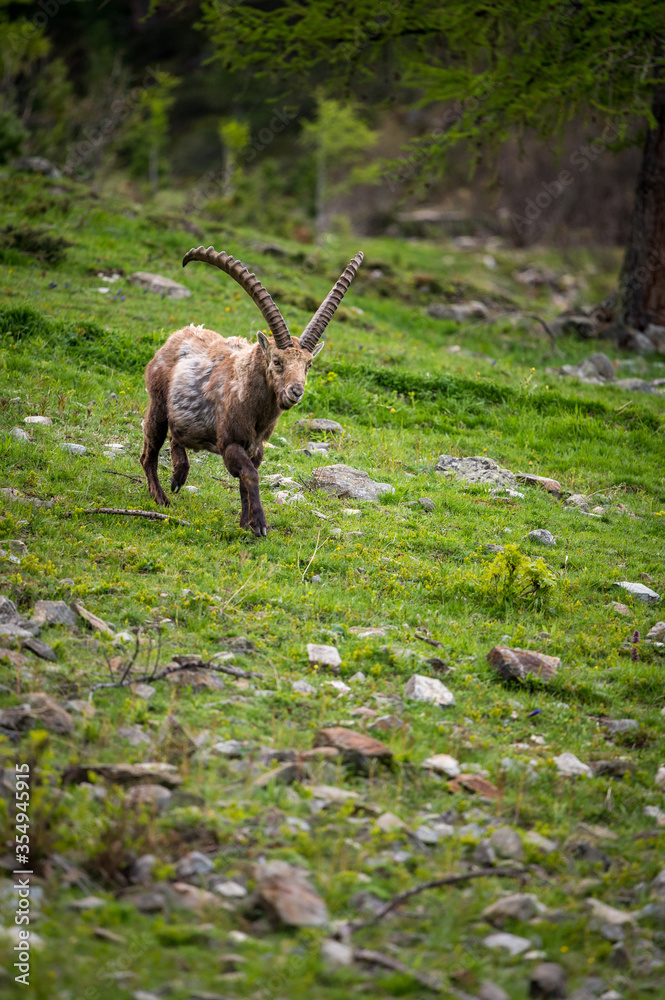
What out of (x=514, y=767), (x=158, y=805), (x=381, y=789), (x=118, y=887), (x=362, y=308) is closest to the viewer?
(x=118, y=887)

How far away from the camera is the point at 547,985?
357 centimetres

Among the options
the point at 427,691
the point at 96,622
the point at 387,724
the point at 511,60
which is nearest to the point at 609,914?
the point at 387,724

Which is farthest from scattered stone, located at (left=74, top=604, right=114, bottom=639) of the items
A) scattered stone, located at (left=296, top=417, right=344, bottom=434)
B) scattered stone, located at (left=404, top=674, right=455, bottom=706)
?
scattered stone, located at (left=296, top=417, right=344, bottom=434)

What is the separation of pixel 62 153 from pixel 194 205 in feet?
20.5

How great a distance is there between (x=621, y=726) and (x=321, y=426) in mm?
6356

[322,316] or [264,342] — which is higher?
[322,316]

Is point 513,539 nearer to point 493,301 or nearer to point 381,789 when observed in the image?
point 381,789

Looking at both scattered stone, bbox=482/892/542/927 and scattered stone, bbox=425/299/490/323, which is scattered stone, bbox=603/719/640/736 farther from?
scattered stone, bbox=425/299/490/323

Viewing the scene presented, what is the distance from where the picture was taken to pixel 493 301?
20.7 meters

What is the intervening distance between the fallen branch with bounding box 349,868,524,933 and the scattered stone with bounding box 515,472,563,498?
21.7 feet

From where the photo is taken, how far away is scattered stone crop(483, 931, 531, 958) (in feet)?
12.3

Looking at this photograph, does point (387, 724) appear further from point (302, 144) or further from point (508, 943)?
point (302, 144)

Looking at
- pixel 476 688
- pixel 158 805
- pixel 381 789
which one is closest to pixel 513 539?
pixel 476 688

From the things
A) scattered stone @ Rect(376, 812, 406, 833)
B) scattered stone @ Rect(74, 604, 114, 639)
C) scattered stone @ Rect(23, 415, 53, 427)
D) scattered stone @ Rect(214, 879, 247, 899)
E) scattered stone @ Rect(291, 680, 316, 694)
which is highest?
scattered stone @ Rect(23, 415, 53, 427)
